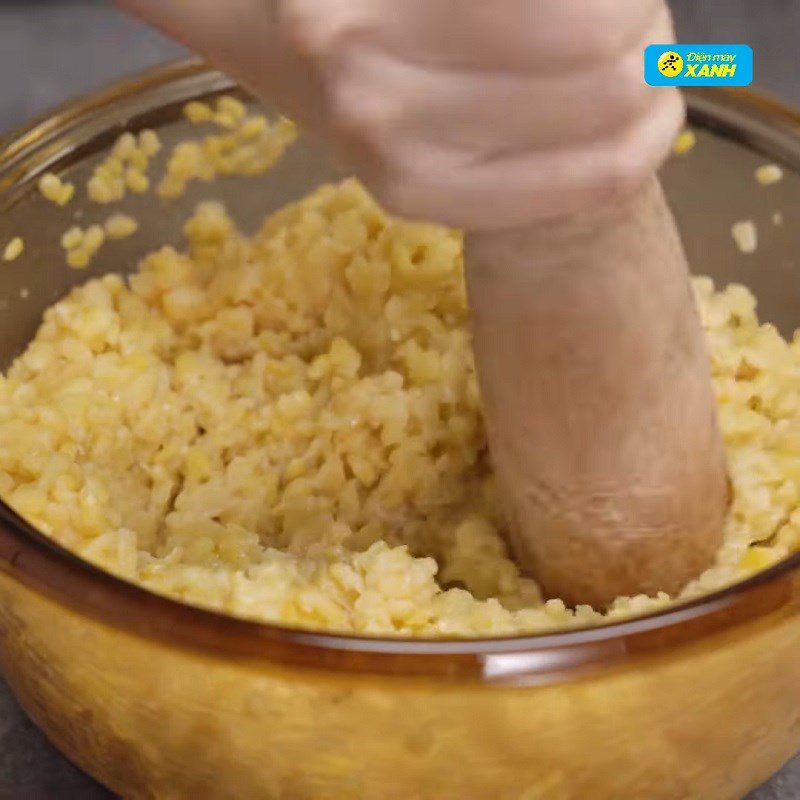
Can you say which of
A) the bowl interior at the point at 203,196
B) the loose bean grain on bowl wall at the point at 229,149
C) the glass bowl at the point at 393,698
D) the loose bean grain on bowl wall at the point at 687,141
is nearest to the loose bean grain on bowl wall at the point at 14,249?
the bowl interior at the point at 203,196

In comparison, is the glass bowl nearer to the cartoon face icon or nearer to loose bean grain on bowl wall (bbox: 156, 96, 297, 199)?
the cartoon face icon

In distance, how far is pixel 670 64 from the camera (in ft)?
A: 1.81

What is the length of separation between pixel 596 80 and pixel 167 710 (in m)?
0.33

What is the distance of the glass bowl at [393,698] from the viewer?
531 mm

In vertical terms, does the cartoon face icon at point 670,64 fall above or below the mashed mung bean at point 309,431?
above

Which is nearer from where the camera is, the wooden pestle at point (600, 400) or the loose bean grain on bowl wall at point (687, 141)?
the wooden pestle at point (600, 400)

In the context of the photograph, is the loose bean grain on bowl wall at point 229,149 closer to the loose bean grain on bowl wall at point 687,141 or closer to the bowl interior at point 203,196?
the bowl interior at point 203,196

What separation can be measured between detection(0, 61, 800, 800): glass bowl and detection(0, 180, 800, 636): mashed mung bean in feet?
0.28

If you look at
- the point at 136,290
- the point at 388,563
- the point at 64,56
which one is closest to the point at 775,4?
the point at 64,56

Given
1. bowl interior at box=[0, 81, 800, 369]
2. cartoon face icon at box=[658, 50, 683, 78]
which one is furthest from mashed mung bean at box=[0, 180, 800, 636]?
cartoon face icon at box=[658, 50, 683, 78]

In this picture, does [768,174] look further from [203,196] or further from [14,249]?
[14,249]

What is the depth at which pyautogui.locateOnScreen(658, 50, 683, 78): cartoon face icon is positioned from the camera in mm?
535

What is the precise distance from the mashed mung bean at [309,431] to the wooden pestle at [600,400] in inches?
1.3

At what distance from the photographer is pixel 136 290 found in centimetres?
93
